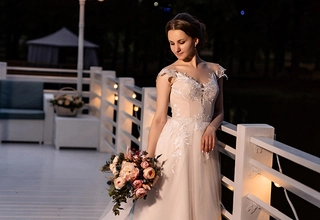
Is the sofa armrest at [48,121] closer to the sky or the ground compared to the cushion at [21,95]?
closer to the ground

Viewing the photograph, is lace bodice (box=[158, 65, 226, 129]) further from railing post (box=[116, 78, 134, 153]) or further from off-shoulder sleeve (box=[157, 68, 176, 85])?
railing post (box=[116, 78, 134, 153])

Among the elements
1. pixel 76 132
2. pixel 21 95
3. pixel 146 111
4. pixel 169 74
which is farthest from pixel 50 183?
pixel 21 95

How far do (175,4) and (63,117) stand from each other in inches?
1142

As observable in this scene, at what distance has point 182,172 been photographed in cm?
493

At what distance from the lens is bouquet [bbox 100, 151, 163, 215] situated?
4.75 metres

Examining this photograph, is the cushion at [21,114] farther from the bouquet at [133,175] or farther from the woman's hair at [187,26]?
the woman's hair at [187,26]

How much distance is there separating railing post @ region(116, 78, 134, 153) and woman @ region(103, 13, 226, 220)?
16.0ft

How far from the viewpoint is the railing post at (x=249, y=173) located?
4676mm

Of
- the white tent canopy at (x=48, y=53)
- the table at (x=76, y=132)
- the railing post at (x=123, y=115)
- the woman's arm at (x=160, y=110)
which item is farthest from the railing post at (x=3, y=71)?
the white tent canopy at (x=48, y=53)

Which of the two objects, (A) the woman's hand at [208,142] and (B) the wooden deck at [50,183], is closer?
(A) the woman's hand at [208,142]

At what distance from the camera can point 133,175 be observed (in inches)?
186

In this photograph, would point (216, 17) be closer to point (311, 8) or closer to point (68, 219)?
point (311, 8)

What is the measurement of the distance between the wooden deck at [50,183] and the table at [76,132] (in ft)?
0.32

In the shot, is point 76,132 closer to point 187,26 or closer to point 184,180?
point 184,180
